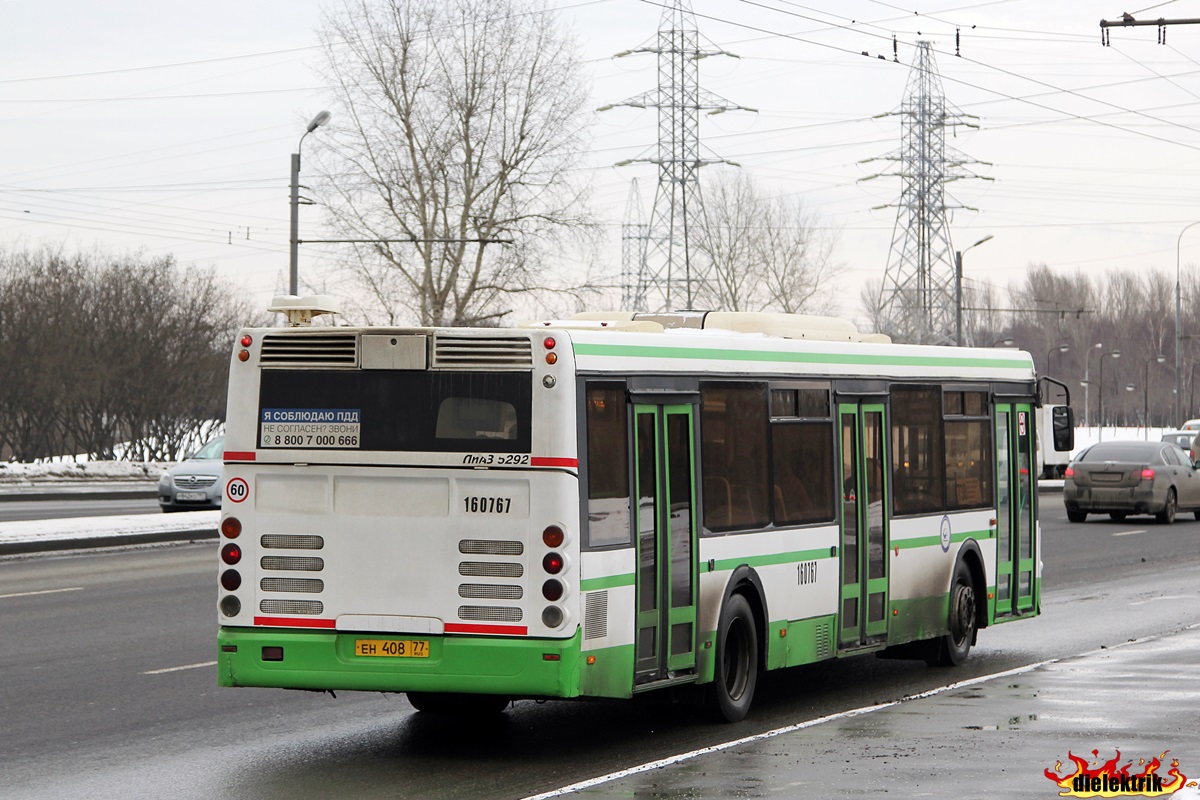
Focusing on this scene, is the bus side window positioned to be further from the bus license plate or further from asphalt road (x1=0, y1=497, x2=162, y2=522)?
asphalt road (x1=0, y1=497, x2=162, y2=522)

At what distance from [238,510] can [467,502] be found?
131 cm

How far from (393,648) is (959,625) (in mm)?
5887

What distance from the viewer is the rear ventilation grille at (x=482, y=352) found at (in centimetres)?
950

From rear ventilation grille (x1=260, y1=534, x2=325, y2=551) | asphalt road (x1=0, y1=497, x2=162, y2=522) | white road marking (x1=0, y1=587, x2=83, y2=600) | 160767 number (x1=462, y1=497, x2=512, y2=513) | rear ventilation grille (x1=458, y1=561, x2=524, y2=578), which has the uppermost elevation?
160767 number (x1=462, y1=497, x2=512, y2=513)

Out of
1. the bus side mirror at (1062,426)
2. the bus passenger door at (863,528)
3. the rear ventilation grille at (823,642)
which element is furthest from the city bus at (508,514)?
the bus side mirror at (1062,426)

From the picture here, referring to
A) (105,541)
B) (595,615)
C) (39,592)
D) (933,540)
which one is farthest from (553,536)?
(105,541)

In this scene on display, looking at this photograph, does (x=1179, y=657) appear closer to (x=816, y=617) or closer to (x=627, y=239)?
(x=816, y=617)

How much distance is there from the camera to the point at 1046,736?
9.48 m

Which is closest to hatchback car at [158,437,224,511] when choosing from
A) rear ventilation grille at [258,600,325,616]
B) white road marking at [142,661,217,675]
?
white road marking at [142,661,217,675]

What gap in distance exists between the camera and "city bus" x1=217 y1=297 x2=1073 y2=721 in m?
9.35

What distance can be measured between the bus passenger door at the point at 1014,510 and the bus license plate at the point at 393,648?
6.54m

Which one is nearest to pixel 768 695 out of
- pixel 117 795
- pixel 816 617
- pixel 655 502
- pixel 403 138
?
pixel 816 617

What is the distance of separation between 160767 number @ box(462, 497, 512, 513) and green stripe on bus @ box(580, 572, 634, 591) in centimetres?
56

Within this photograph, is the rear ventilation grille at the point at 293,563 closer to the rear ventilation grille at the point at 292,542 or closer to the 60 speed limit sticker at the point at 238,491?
the rear ventilation grille at the point at 292,542
